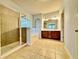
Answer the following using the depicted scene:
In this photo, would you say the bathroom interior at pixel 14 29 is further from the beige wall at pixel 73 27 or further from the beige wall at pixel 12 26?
the beige wall at pixel 73 27

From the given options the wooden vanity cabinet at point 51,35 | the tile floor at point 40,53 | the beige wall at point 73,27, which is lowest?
the tile floor at point 40,53

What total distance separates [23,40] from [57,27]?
3784 mm

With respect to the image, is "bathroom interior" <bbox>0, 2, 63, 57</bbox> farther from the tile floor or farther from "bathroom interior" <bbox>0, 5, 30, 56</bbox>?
the tile floor

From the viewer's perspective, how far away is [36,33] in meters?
7.39

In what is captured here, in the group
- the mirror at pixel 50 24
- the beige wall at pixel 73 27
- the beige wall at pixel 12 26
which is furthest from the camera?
the mirror at pixel 50 24

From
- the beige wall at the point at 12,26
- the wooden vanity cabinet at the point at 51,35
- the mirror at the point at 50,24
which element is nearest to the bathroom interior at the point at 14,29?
the beige wall at the point at 12,26

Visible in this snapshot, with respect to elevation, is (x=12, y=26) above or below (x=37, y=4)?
below

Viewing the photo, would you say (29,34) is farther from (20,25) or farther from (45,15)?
(45,15)

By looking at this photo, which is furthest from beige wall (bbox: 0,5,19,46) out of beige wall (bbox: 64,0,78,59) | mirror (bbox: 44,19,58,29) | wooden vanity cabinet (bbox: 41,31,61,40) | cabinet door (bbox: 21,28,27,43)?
mirror (bbox: 44,19,58,29)

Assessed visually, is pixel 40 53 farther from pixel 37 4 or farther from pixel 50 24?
pixel 50 24

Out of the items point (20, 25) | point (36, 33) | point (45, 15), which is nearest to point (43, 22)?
point (45, 15)

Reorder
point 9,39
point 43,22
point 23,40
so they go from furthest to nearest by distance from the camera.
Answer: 1. point 43,22
2. point 23,40
3. point 9,39

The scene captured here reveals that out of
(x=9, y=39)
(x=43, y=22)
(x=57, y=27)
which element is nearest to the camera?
(x=9, y=39)

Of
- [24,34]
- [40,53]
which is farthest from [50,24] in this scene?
[40,53]
